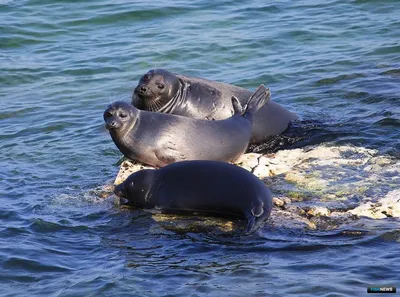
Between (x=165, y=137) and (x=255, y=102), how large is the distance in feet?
3.70

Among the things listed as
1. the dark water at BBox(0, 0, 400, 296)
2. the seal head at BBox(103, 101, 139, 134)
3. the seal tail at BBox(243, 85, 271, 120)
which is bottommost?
the dark water at BBox(0, 0, 400, 296)

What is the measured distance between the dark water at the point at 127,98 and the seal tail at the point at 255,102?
77cm

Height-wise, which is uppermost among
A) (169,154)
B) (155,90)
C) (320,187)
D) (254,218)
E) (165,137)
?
(155,90)

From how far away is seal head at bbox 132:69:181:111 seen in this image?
8773 mm

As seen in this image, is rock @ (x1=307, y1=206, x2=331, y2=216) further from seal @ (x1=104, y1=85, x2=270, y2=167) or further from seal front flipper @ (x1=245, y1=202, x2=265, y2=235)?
seal @ (x1=104, y1=85, x2=270, y2=167)

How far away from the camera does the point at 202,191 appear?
281 inches

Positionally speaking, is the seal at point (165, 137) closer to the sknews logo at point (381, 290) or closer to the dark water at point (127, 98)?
the dark water at point (127, 98)

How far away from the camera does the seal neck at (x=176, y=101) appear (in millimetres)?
8867

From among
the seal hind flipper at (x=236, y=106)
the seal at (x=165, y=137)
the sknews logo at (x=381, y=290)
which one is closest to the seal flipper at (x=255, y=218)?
the sknews logo at (x=381, y=290)

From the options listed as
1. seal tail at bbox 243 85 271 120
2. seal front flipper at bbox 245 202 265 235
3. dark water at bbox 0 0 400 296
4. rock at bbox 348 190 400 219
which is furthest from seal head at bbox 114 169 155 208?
rock at bbox 348 190 400 219

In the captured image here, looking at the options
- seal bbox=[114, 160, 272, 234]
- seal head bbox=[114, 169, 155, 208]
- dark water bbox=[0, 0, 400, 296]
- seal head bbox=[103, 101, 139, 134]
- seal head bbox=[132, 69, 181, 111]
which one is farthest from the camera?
seal head bbox=[132, 69, 181, 111]

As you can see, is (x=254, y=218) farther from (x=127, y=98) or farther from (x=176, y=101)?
(x=127, y=98)

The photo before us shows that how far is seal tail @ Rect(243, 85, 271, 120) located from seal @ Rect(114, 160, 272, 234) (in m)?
1.37

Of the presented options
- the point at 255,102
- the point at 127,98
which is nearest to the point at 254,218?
the point at 255,102
